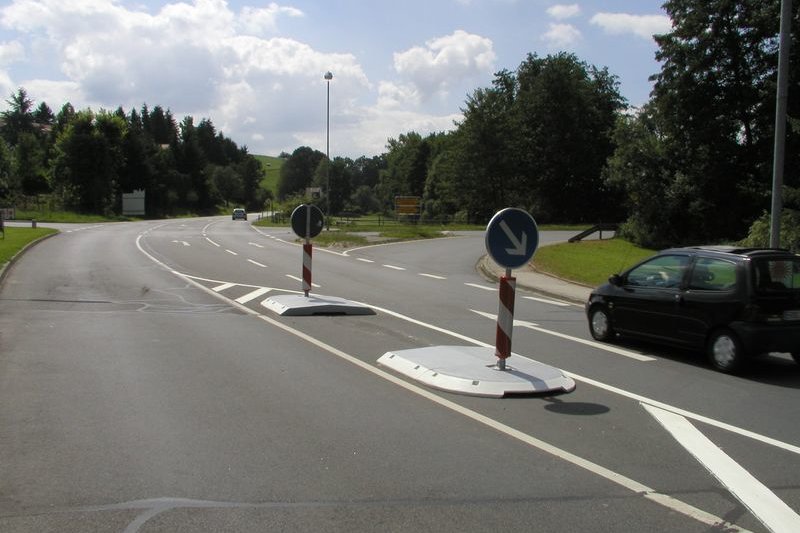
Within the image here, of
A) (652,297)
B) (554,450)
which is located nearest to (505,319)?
(554,450)

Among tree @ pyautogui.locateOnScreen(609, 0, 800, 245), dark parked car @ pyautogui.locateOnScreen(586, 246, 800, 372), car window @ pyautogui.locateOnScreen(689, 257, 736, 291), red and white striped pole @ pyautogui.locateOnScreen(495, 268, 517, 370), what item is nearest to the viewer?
red and white striped pole @ pyautogui.locateOnScreen(495, 268, 517, 370)

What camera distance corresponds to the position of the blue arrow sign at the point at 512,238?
812cm

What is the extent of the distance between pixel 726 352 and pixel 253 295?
10720 millimetres

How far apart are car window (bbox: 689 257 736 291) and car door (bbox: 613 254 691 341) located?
195 millimetres

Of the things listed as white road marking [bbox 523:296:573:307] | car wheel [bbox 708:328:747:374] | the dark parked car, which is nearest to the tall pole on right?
the dark parked car

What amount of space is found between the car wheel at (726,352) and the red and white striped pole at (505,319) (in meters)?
2.76

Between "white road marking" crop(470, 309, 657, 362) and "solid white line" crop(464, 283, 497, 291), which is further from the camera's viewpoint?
"solid white line" crop(464, 283, 497, 291)

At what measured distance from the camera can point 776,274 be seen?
8.95 meters

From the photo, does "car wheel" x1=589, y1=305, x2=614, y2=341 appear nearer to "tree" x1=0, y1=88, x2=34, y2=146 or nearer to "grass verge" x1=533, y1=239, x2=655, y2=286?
"grass verge" x1=533, y1=239, x2=655, y2=286

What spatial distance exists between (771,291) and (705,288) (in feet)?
2.53

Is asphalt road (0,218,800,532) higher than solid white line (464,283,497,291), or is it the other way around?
asphalt road (0,218,800,532)

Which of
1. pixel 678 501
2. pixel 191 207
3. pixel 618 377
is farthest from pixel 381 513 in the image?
pixel 191 207

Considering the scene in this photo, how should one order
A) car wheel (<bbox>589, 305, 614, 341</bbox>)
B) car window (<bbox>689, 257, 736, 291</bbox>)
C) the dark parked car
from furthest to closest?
car wheel (<bbox>589, 305, 614, 341</bbox>), car window (<bbox>689, 257, 736, 291</bbox>), the dark parked car

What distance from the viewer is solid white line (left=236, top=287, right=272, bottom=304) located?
15775 mm
